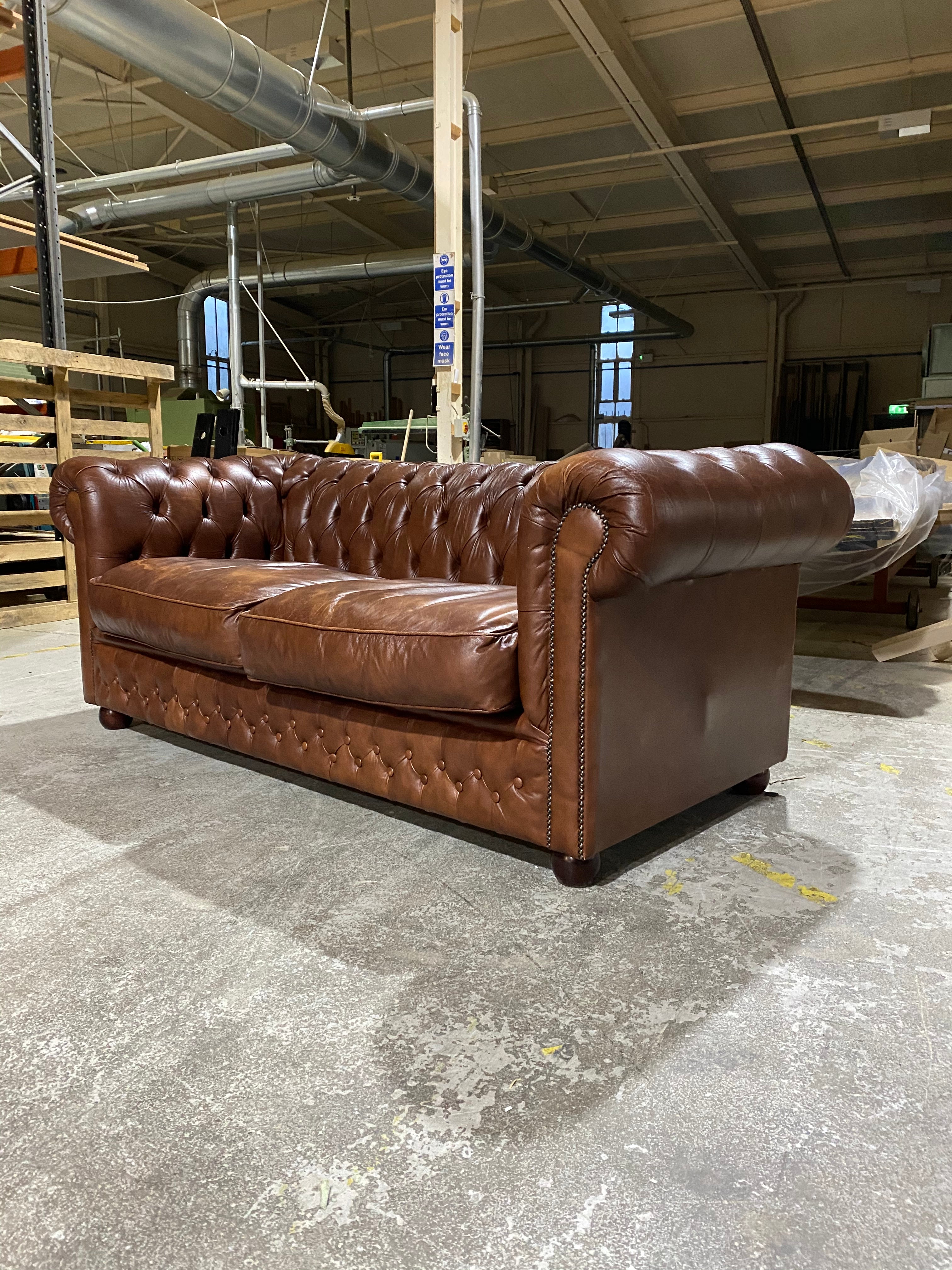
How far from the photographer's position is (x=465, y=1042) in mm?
1076

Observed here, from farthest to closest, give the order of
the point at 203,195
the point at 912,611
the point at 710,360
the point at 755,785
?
the point at 710,360
the point at 203,195
the point at 912,611
the point at 755,785

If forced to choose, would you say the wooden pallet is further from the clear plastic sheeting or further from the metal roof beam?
the metal roof beam

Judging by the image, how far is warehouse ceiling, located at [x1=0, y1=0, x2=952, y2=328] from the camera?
583cm

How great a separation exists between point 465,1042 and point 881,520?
2665 mm

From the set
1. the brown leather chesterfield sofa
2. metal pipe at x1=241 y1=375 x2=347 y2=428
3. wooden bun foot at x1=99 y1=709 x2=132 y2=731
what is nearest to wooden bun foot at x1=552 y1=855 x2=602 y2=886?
the brown leather chesterfield sofa

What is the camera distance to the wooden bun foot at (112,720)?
2.52 m

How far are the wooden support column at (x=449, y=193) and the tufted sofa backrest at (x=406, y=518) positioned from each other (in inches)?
63.7

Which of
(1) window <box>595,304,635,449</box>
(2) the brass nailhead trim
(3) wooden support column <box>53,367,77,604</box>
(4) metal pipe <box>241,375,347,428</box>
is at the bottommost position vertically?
(2) the brass nailhead trim

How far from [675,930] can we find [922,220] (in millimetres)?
10648

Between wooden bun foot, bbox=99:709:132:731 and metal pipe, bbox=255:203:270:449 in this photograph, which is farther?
metal pipe, bbox=255:203:270:449

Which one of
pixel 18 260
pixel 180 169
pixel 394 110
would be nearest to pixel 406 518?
pixel 18 260

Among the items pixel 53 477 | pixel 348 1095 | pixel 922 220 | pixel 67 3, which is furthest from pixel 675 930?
pixel 922 220

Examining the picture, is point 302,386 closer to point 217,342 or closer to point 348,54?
point 348,54

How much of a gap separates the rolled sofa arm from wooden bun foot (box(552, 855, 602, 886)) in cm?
25
